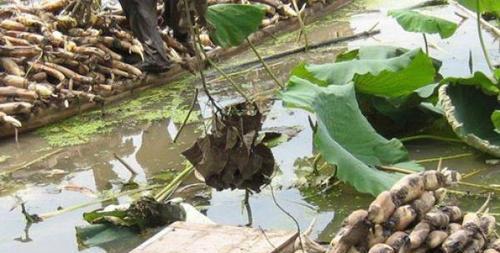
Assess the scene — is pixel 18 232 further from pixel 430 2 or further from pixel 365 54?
pixel 430 2

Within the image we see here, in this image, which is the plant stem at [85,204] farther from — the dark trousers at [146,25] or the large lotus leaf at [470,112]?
the dark trousers at [146,25]

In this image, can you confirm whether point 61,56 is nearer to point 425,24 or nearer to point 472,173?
point 425,24

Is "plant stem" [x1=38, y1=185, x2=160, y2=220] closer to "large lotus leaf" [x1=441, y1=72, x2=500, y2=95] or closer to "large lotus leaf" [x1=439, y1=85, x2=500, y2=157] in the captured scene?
"large lotus leaf" [x1=439, y1=85, x2=500, y2=157]

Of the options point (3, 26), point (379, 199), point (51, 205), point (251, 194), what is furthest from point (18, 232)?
point (3, 26)

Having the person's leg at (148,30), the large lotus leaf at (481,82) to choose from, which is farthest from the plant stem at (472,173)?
the person's leg at (148,30)

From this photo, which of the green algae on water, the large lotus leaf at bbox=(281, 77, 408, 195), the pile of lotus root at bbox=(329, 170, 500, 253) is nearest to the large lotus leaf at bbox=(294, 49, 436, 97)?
the large lotus leaf at bbox=(281, 77, 408, 195)

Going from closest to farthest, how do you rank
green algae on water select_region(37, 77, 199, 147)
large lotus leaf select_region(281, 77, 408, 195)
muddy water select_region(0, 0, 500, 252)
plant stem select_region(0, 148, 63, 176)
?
large lotus leaf select_region(281, 77, 408, 195) < muddy water select_region(0, 0, 500, 252) < plant stem select_region(0, 148, 63, 176) < green algae on water select_region(37, 77, 199, 147)
